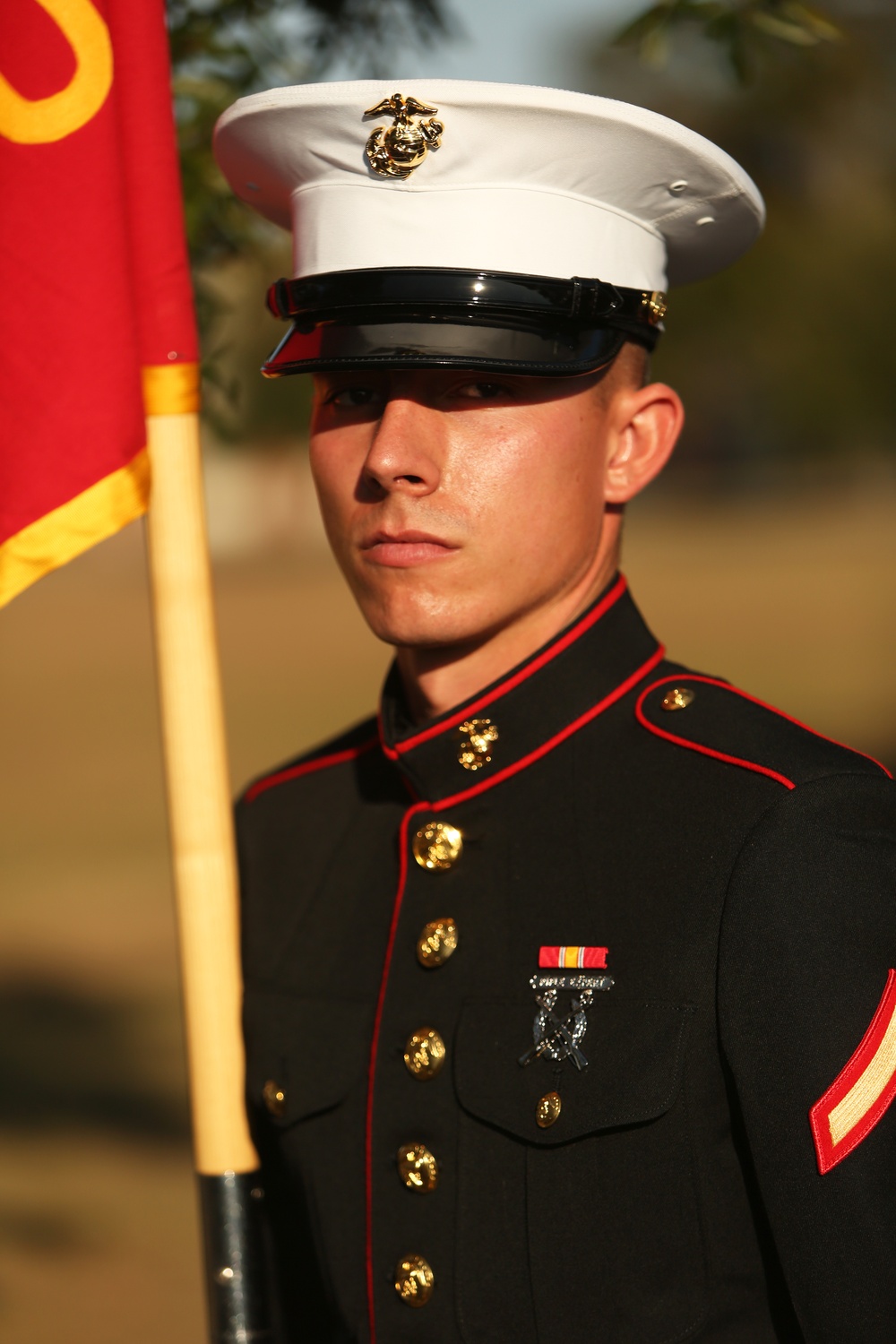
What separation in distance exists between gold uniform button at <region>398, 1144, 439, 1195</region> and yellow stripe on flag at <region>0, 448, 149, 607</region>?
87 cm

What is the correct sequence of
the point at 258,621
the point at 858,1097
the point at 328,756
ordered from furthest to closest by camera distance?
the point at 258,621 < the point at 328,756 < the point at 858,1097

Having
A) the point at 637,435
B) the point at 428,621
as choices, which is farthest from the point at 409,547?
the point at 637,435

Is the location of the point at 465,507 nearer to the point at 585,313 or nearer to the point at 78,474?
the point at 585,313

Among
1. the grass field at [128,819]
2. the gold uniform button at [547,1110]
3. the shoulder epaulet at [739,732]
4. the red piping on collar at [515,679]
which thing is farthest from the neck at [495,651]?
the grass field at [128,819]

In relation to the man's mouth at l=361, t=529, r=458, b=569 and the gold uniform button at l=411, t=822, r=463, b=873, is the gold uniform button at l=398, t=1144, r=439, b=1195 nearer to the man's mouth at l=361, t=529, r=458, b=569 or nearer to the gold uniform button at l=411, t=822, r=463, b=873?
the gold uniform button at l=411, t=822, r=463, b=873

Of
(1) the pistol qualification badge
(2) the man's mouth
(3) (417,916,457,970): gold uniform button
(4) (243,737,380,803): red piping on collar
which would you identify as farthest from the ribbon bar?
(4) (243,737,380,803): red piping on collar

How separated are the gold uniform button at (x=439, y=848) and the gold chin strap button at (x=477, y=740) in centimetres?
10

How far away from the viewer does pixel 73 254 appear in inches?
77.2

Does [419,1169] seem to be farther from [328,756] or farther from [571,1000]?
[328,756]

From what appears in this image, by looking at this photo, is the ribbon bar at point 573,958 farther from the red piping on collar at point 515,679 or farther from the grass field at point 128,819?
the grass field at point 128,819

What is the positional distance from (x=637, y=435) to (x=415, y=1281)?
1.12 metres

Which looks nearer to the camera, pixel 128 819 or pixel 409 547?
pixel 409 547

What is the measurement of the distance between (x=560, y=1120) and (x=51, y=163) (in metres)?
1.34

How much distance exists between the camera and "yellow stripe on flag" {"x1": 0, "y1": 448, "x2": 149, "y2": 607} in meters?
1.98
